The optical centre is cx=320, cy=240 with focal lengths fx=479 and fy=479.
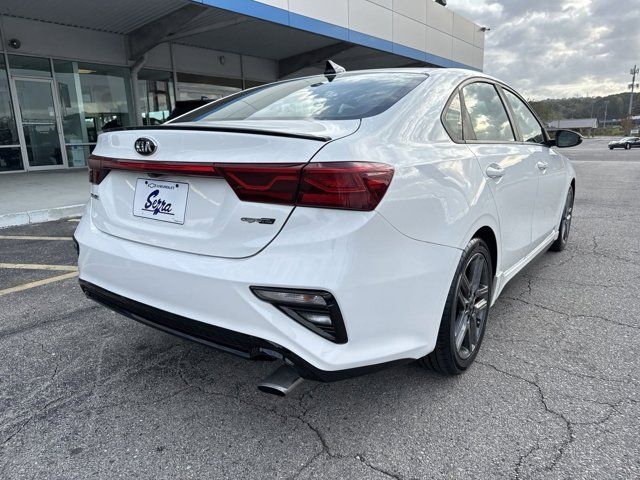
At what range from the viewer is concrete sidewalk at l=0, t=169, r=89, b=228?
22.7ft

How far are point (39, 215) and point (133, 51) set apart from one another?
30.1ft

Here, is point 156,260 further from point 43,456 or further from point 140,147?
point 43,456

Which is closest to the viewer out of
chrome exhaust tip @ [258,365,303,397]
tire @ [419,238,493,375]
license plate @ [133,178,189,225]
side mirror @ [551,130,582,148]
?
chrome exhaust tip @ [258,365,303,397]

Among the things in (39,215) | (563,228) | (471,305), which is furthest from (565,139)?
(39,215)

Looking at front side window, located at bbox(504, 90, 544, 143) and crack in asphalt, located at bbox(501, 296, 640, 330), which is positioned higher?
front side window, located at bbox(504, 90, 544, 143)

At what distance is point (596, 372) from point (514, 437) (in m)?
0.85

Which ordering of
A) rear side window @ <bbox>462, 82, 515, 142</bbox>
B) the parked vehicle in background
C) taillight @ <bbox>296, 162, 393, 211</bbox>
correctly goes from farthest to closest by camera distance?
the parked vehicle in background < rear side window @ <bbox>462, 82, 515, 142</bbox> < taillight @ <bbox>296, 162, 393, 211</bbox>

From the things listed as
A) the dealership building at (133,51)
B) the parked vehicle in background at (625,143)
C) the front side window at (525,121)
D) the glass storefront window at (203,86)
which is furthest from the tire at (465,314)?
the parked vehicle in background at (625,143)

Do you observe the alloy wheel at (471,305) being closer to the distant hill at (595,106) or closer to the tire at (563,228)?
the tire at (563,228)

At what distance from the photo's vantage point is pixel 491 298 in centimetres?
282

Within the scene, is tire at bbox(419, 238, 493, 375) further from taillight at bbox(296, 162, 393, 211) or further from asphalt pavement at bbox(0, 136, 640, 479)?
A: taillight at bbox(296, 162, 393, 211)

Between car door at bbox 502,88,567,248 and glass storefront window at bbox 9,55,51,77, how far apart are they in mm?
13261

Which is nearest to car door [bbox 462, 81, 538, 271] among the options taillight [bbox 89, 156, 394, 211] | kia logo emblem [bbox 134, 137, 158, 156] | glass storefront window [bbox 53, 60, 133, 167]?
taillight [bbox 89, 156, 394, 211]

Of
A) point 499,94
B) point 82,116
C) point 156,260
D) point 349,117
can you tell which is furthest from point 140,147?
point 82,116
